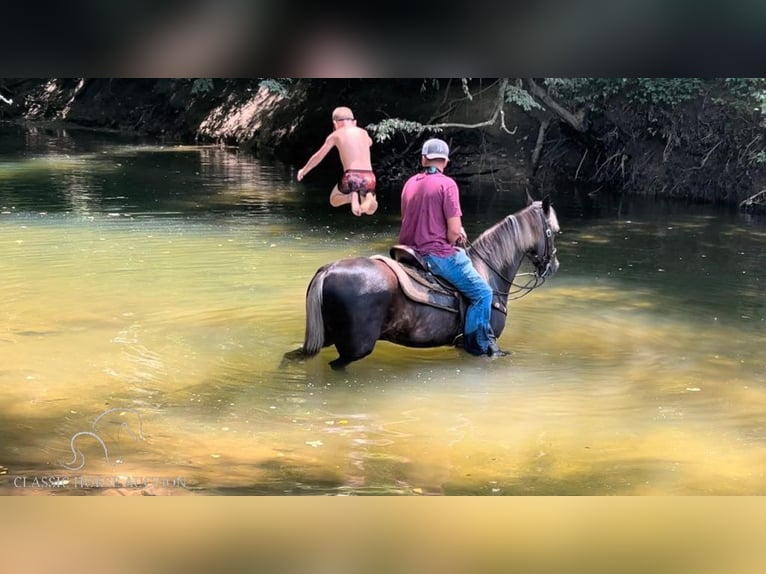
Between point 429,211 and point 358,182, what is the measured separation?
456 millimetres

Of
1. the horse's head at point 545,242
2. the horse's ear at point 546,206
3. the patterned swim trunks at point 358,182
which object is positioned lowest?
the horse's head at point 545,242

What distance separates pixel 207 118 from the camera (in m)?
6.41

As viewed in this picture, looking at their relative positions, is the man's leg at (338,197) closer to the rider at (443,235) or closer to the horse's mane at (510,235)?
the rider at (443,235)

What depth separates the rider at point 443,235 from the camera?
16.0 feet

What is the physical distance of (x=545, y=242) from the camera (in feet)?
17.9

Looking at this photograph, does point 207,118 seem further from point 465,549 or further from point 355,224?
point 465,549

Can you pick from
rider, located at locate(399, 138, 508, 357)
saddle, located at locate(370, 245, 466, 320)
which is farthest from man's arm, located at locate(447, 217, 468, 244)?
saddle, located at locate(370, 245, 466, 320)

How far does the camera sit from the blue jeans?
16.8 feet

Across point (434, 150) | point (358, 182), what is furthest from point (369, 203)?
point (434, 150)

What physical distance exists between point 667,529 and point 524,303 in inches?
109

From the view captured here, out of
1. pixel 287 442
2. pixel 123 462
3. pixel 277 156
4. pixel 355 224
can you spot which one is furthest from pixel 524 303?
pixel 123 462

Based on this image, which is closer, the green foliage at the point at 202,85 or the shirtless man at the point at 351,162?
the shirtless man at the point at 351,162

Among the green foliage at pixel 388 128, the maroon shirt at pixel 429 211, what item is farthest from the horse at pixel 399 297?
the green foliage at pixel 388 128

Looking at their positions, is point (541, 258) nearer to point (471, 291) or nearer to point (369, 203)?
point (471, 291)
